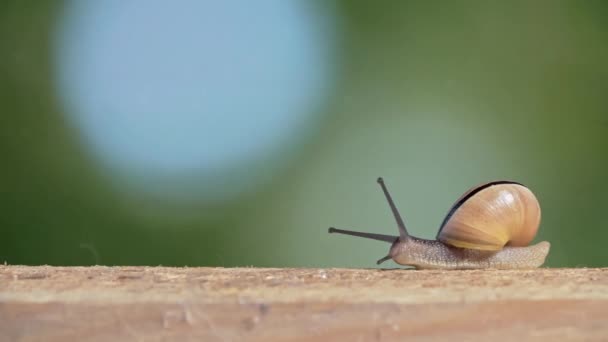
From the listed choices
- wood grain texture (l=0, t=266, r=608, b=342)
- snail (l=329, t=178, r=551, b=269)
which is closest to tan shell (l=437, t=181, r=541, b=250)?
snail (l=329, t=178, r=551, b=269)

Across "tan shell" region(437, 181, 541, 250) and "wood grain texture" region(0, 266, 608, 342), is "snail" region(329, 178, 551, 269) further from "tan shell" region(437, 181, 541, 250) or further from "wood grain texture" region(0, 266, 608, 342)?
"wood grain texture" region(0, 266, 608, 342)

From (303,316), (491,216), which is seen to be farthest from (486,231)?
(303,316)

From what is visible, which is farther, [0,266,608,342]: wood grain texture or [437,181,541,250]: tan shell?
[437,181,541,250]: tan shell

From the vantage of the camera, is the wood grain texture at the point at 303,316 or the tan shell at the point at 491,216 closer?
the wood grain texture at the point at 303,316

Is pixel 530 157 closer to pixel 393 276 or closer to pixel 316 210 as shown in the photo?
pixel 316 210

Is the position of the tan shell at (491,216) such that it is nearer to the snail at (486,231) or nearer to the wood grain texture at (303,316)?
the snail at (486,231)

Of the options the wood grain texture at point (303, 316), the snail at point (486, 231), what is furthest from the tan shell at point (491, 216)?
the wood grain texture at point (303, 316)
